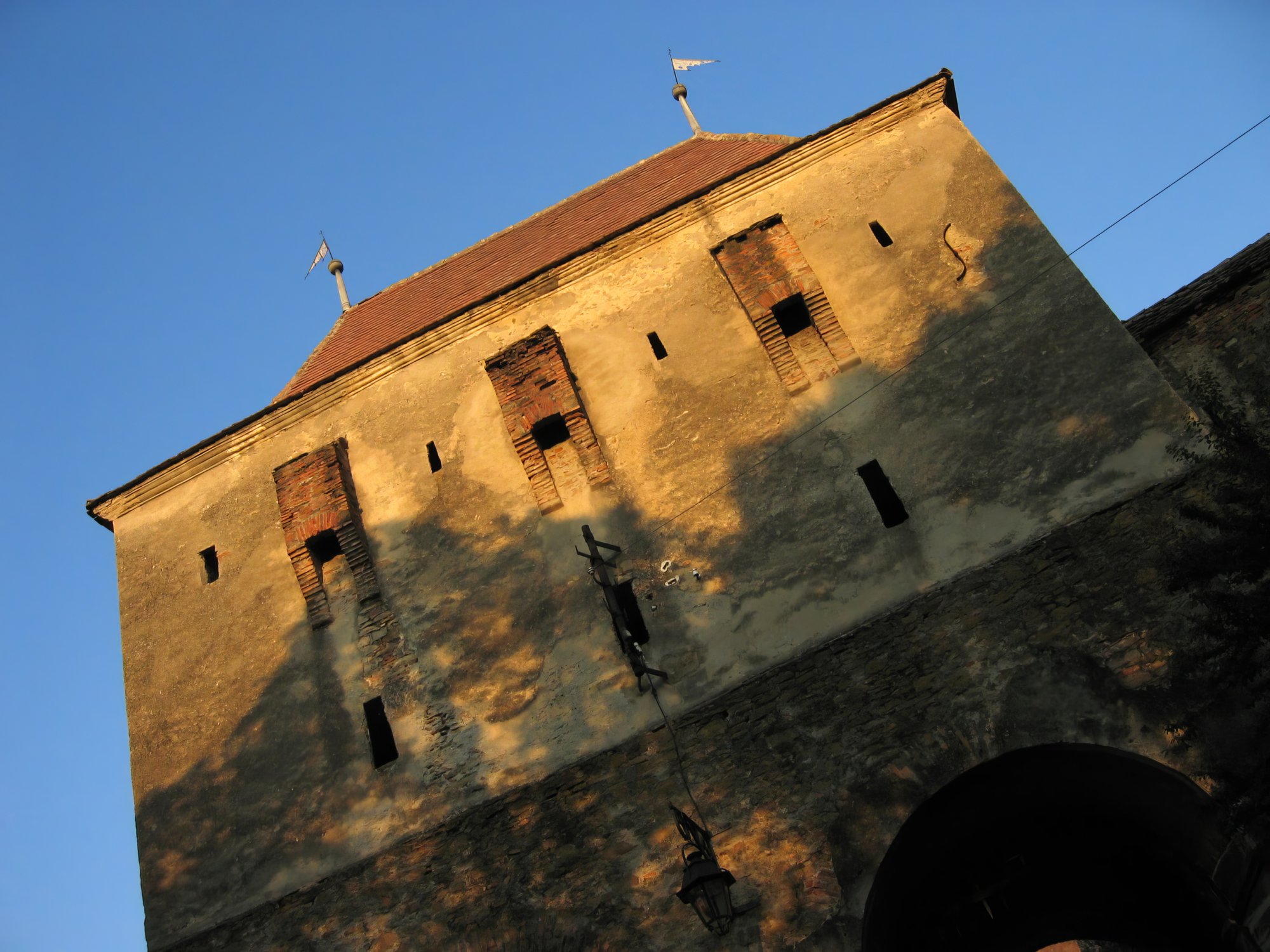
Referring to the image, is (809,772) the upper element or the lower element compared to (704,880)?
upper

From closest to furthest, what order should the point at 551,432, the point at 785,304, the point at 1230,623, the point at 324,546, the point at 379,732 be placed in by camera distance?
the point at 1230,623
the point at 379,732
the point at 785,304
the point at 551,432
the point at 324,546

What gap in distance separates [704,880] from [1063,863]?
367cm

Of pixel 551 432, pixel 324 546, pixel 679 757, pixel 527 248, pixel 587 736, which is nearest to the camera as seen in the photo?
pixel 679 757

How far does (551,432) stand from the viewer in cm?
1152

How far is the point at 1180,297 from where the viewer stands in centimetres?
1028

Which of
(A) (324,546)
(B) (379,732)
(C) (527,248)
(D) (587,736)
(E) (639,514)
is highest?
(C) (527,248)

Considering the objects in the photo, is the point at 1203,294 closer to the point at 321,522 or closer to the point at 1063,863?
the point at 1063,863

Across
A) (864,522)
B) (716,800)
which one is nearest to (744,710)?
(716,800)

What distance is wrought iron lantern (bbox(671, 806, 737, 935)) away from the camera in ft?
26.4

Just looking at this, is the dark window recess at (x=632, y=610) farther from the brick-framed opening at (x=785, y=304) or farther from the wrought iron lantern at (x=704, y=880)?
the brick-framed opening at (x=785, y=304)

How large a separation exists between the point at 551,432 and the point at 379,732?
329cm

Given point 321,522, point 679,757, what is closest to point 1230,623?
point 679,757

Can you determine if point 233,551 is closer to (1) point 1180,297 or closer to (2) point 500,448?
(2) point 500,448

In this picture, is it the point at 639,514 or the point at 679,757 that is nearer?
the point at 679,757
